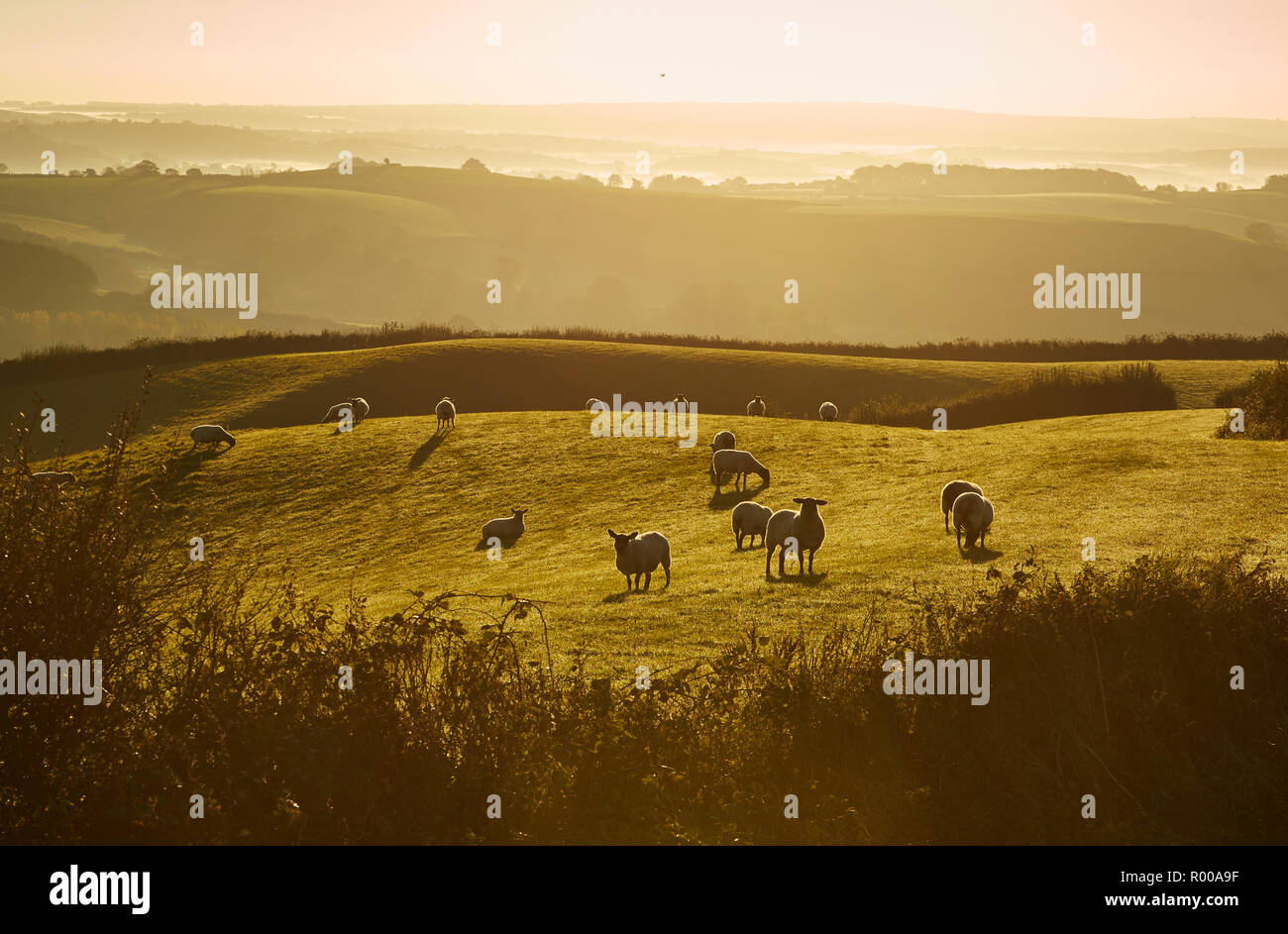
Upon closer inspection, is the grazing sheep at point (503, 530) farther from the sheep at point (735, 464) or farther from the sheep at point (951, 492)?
the sheep at point (951, 492)

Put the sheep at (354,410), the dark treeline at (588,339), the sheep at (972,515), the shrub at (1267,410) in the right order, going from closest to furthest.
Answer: the sheep at (972,515) → the shrub at (1267,410) → the sheep at (354,410) → the dark treeline at (588,339)

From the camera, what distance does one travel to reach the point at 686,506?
1374 inches

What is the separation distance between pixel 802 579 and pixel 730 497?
1261 cm

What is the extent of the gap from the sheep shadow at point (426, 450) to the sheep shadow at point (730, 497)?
52.2ft

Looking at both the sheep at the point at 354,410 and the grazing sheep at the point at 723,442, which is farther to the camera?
the sheep at the point at 354,410

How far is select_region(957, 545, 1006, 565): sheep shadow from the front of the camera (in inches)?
873

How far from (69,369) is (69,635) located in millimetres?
77602

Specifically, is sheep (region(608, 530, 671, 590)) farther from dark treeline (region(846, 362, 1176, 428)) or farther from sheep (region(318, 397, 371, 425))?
dark treeline (region(846, 362, 1176, 428))

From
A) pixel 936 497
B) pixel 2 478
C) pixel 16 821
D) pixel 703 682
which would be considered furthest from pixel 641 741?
pixel 936 497

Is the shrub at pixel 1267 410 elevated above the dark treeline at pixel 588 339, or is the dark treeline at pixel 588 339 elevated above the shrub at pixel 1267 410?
the dark treeline at pixel 588 339

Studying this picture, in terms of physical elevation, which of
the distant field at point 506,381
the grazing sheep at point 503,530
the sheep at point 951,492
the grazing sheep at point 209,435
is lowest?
the grazing sheep at point 503,530

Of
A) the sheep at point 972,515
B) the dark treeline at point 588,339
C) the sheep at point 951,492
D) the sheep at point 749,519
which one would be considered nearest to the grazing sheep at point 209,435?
the dark treeline at point 588,339

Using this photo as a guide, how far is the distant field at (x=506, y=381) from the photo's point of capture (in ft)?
215

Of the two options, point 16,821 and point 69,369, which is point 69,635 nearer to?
point 16,821
